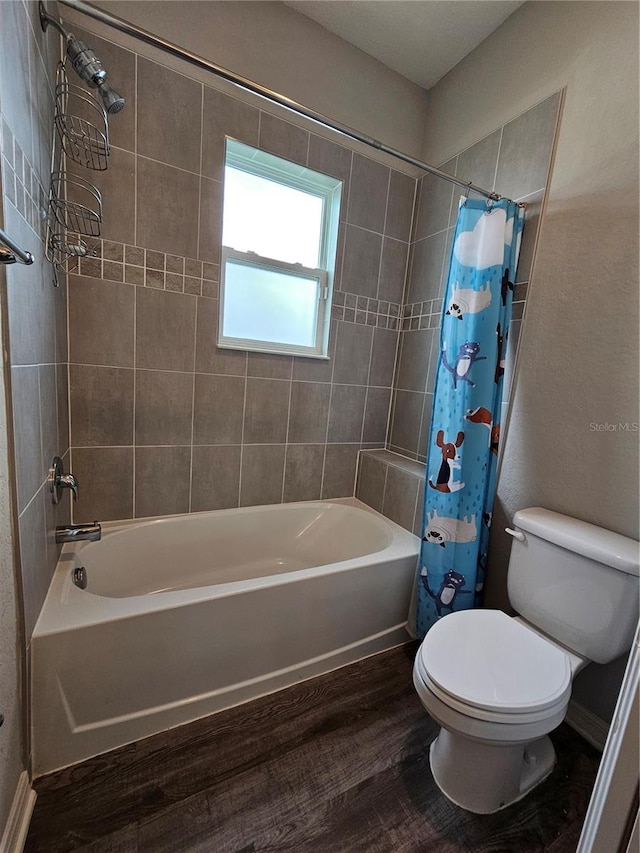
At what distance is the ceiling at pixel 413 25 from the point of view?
162cm

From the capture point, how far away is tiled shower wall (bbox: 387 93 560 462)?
154 centimetres

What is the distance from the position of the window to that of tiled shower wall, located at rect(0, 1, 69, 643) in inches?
28.7

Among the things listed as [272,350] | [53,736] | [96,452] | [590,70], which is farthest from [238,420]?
[590,70]

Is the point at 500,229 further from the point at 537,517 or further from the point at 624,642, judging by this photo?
the point at 624,642

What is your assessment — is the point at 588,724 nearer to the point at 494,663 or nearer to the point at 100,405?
the point at 494,663

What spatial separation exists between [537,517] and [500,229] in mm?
1149

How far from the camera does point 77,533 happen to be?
142 cm

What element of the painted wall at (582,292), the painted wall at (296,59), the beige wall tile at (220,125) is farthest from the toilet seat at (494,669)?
the painted wall at (296,59)

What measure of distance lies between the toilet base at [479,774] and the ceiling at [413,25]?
280 centimetres

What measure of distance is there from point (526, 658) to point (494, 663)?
118 mm

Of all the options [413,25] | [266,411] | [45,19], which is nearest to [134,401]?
[266,411]

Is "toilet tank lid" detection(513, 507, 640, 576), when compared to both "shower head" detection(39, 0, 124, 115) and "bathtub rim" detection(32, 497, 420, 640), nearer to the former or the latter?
"bathtub rim" detection(32, 497, 420, 640)

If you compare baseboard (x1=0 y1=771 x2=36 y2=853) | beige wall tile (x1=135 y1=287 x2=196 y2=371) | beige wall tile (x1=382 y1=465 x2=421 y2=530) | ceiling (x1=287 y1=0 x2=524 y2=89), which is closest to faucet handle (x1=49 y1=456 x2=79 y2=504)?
beige wall tile (x1=135 y1=287 x2=196 y2=371)

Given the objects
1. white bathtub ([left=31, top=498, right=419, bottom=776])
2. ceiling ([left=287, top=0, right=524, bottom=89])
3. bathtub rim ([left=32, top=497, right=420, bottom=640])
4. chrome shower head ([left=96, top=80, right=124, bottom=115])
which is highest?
ceiling ([left=287, top=0, right=524, bottom=89])
